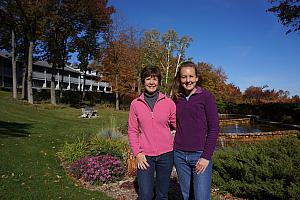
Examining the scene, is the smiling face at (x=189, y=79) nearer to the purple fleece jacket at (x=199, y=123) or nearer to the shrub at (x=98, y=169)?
the purple fleece jacket at (x=199, y=123)

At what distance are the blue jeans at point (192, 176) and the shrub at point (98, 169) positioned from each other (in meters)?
3.48

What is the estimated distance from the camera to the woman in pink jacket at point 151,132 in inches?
126

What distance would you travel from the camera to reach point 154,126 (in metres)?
3.20

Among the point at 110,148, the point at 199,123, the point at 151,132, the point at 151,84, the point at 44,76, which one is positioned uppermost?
the point at 44,76

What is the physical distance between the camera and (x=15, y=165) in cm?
708

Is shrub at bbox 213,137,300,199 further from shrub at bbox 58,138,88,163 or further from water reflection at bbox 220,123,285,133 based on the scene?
water reflection at bbox 220,123,285,133

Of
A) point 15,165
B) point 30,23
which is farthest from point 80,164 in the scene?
point 30,23

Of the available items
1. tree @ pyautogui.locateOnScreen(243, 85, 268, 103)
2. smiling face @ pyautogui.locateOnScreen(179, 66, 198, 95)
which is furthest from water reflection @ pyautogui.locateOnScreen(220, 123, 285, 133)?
tree @ pyautogui.locateOnScreen(243, 85, 268, 103)

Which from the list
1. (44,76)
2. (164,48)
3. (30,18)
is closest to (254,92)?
(164,48)

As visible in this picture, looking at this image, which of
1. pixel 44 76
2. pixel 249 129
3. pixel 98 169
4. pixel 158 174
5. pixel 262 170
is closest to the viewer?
pixel 158 174

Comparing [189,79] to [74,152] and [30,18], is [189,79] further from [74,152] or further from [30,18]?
[30,18]

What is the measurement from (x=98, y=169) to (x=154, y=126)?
3.67 m

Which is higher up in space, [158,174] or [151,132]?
[151,132]

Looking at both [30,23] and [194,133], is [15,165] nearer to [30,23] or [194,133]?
[194,133]
